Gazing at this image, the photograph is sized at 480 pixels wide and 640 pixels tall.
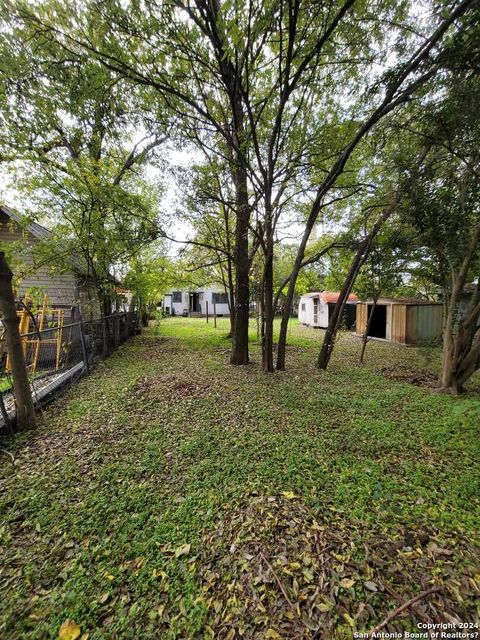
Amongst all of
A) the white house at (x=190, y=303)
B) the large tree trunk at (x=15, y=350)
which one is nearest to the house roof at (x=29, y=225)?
the large tree trunk at (x=15, y=350)

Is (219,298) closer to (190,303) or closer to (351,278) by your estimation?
(190,303)

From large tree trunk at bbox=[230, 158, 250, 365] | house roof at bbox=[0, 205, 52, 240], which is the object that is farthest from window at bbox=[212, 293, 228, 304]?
large tree trunk at bbox=[230, 158, 250, 365]

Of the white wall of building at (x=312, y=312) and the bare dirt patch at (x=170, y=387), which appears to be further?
the white wall of building at (x=312, y=312)

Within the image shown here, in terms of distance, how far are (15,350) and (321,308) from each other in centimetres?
1598

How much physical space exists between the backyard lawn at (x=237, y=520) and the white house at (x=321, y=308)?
11798 millimetres

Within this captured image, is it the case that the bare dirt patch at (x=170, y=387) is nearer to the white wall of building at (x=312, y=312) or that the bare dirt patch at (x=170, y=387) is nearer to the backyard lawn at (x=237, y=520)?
the backyard lawn at (x=237, y=520)

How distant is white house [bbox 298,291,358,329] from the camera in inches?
616

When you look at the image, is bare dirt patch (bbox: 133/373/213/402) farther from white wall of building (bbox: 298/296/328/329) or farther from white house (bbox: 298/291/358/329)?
white wall of building (bbox: 298/296/328/329)

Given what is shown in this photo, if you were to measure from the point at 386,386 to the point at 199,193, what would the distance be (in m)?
5.84

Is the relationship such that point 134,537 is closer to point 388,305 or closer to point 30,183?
point 30,183

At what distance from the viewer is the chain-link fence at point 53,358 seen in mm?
3941

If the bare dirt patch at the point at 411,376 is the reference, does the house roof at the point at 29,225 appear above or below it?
above

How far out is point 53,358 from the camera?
5.56 metres

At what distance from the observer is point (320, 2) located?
2.92m
